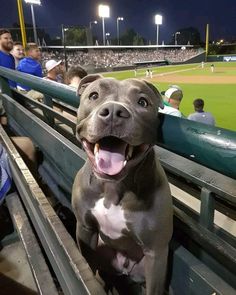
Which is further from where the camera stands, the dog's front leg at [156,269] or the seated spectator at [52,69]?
the seated spectator at [52,69]

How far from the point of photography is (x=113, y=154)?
3.56 ft

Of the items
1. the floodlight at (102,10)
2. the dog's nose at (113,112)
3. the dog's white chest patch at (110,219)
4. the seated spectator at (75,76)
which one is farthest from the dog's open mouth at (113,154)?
the floodlight at (102,10)

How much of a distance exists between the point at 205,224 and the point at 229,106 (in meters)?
10.1

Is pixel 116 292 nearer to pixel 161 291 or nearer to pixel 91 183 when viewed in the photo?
pixel 161 291

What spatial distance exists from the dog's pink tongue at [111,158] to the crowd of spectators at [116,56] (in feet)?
61.8

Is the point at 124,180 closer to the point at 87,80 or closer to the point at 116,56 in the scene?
the point at 87,80

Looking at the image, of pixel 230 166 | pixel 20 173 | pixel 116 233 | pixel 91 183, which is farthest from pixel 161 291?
pixel 20 173

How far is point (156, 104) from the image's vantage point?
3.88 feet

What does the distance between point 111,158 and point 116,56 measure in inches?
1290

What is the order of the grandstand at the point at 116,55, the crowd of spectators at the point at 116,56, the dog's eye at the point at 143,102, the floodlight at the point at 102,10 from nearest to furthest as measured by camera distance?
1. the dog's eye at the point at 143,102
2. the grandstand at the point at 116,55
3. the crowd of spectators at the point at 116,56
4. the floodlight at the point at 102,10

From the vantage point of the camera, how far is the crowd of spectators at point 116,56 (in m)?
24.1

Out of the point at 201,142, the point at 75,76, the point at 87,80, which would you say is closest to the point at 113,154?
the point at 201,142

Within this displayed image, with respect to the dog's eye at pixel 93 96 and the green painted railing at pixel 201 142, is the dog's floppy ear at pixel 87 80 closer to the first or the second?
the dog's eye at pixel 93 96

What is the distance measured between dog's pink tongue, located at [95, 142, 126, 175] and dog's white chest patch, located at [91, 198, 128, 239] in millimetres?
263
